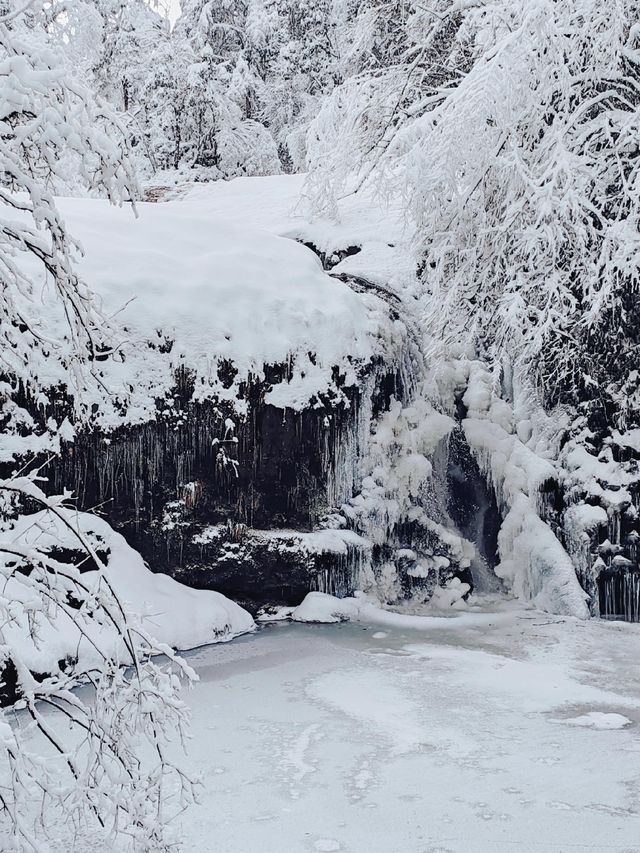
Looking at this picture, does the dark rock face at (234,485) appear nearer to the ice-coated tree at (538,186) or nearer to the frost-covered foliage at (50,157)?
the ice-coated tree at (538,186)

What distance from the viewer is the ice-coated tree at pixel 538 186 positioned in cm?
720

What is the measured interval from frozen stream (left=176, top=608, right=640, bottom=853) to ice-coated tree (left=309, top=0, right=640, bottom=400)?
273 cm

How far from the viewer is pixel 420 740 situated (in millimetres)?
4758

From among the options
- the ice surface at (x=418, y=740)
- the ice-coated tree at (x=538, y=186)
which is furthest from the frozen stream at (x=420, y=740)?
the ice-coated tree at (x=538, y=186)

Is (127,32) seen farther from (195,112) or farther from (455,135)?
(455,135)

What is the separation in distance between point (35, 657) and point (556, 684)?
3.46 metres

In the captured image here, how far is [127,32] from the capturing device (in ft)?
57.6

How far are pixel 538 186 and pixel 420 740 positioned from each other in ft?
16.1

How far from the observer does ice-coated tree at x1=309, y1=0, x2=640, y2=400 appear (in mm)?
7199

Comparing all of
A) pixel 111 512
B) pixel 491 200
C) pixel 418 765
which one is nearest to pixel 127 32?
pixel 491 200

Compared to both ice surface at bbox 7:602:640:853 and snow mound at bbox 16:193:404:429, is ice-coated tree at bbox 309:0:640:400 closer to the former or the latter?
snow mound at bbox 16:193:404:429

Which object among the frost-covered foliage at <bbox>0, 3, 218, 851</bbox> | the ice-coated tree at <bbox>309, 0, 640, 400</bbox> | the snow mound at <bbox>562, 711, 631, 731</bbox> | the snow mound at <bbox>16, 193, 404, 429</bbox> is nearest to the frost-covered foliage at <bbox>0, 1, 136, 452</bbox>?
the frost-covered foliage at <bbox>0, 3, 218, 851</bbox>

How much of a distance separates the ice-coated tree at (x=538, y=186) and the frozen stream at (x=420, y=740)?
273cm

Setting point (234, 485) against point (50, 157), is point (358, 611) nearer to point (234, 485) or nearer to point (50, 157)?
point (234, 485)
